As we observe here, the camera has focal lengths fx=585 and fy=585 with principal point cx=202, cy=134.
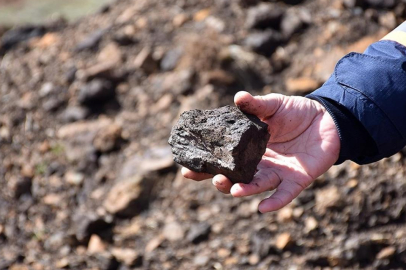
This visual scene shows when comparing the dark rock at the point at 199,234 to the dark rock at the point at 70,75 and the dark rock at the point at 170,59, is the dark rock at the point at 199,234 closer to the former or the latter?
the dark rock at the point at 170,59

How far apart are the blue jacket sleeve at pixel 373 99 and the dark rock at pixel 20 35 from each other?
436 centimetres

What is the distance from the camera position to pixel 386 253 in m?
3.55

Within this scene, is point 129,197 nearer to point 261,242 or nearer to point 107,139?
point 107,139

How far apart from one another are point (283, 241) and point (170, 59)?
2.14 m

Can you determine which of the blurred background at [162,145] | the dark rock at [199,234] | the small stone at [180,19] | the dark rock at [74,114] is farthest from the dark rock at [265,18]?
the dark rock at [199,234]

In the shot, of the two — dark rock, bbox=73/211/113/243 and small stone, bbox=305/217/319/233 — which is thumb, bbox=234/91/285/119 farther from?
dark rock, bbox=73/211/113/243

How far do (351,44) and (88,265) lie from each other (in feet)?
8.82

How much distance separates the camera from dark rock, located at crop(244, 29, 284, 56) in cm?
508

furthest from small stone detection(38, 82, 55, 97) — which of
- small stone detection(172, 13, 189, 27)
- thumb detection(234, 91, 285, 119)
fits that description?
thumb detection(234, 91, 285, 119)

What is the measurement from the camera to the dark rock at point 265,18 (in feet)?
17.1

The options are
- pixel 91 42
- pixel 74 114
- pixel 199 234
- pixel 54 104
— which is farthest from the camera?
pixel 91 42

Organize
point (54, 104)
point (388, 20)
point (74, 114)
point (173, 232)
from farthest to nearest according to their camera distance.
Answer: point (54, 104) → point (74, 114) → point (388, 20) → point (173, 232)

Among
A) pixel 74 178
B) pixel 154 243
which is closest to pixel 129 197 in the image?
pixel 154 243

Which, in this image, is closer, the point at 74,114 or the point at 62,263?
the point at 62,263
